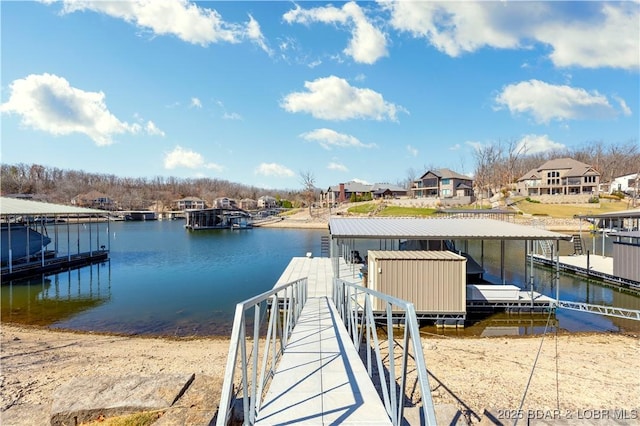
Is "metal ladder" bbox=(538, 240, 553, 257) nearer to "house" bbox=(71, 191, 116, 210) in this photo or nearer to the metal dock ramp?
the metal dock ramp

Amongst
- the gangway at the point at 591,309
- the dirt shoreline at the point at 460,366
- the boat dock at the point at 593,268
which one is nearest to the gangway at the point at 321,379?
the dirt shoreline at the point at 460,366

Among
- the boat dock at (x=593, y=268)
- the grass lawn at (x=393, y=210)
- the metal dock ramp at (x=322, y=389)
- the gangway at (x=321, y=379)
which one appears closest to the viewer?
the gangway at (x=321, y=379)

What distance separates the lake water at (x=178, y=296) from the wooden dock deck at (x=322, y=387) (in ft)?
25.3

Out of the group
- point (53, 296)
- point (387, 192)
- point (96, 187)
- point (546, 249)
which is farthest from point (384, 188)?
point (96, 187)

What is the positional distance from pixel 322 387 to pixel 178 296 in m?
15.3

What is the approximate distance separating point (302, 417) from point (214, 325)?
10.8 meters

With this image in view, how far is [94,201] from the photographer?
107688 millimetres

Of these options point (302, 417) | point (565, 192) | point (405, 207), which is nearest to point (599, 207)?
point (565, 192)

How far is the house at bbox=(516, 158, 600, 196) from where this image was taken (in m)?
67.6

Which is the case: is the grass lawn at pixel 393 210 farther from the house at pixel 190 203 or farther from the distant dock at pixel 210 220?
the house at pixel 190 203

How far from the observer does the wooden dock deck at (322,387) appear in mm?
3361

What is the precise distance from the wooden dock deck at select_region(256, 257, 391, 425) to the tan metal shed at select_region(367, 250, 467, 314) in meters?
5.76

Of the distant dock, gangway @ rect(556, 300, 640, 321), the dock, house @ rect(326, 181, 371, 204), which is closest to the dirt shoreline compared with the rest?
gangway @ rect(556, 300, 640, 321)

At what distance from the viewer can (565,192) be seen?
233 feet
